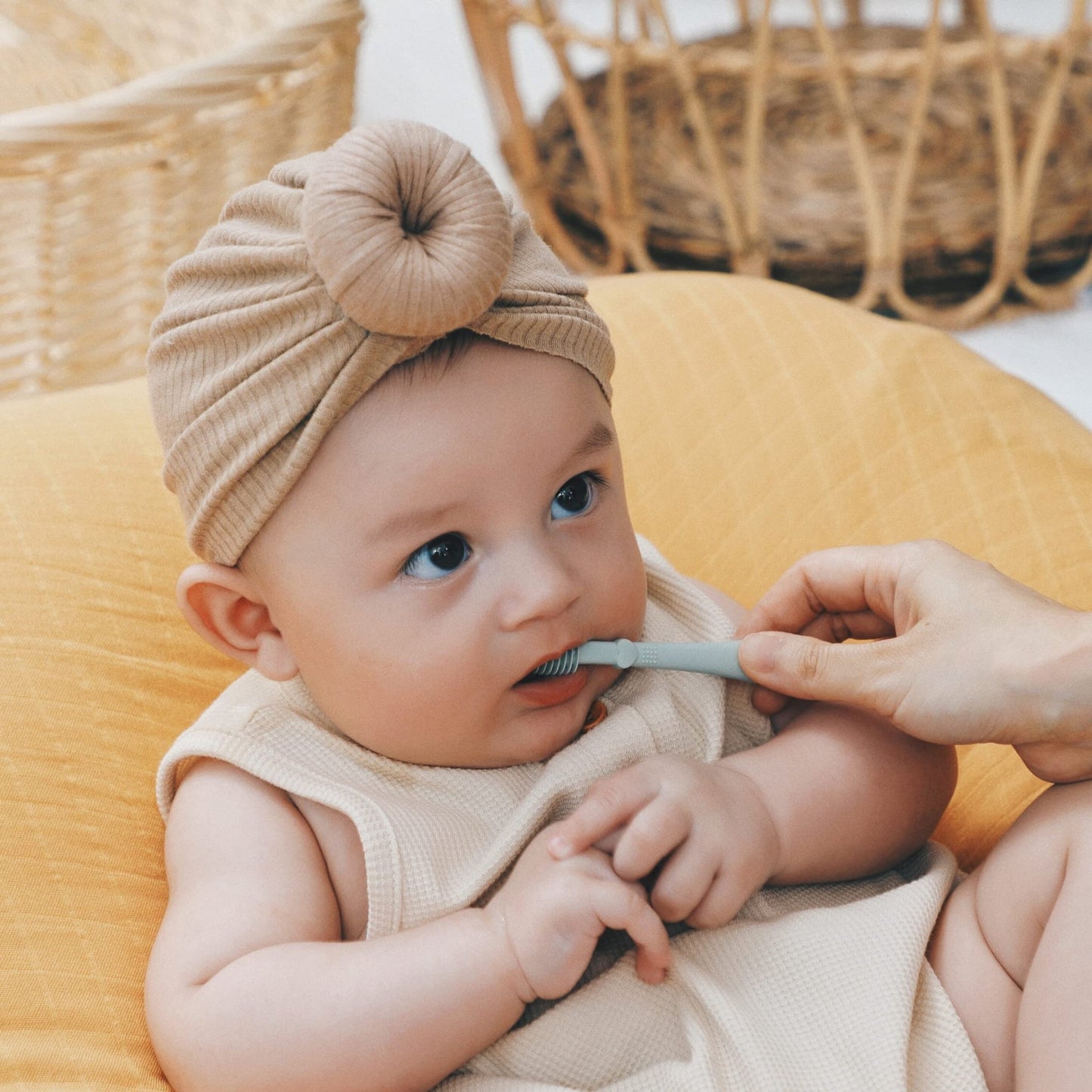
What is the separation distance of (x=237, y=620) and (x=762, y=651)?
0.36 m

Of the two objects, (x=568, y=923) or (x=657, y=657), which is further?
(x=657, y=657)

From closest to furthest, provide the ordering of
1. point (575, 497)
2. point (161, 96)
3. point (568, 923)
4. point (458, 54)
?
point (568, 923)
point (575, 497)
point (161, 96)
point (458, 54)

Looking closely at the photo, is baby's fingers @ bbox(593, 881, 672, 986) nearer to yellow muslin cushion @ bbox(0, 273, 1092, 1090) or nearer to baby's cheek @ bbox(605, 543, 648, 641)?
baby's cheek @ bbox(605, 543, 648, 641)

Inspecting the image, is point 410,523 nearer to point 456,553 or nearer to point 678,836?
point 456,553

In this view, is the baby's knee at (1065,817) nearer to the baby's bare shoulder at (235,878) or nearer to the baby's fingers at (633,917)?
the baby's fingers at (633,917)

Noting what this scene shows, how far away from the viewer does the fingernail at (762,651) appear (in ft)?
2.94

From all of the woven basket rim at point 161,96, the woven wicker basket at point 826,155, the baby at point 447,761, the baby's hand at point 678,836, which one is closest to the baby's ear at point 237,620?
the baby at point 447,761

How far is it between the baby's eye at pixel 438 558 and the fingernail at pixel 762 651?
0.69 feet

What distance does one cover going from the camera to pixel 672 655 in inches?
35.8

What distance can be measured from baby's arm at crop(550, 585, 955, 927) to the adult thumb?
0.18 feet

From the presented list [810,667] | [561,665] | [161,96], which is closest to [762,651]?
[810,667]

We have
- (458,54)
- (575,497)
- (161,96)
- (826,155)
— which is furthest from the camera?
(458,54)

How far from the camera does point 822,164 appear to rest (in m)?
2.55

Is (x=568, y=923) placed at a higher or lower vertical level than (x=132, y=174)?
lower
